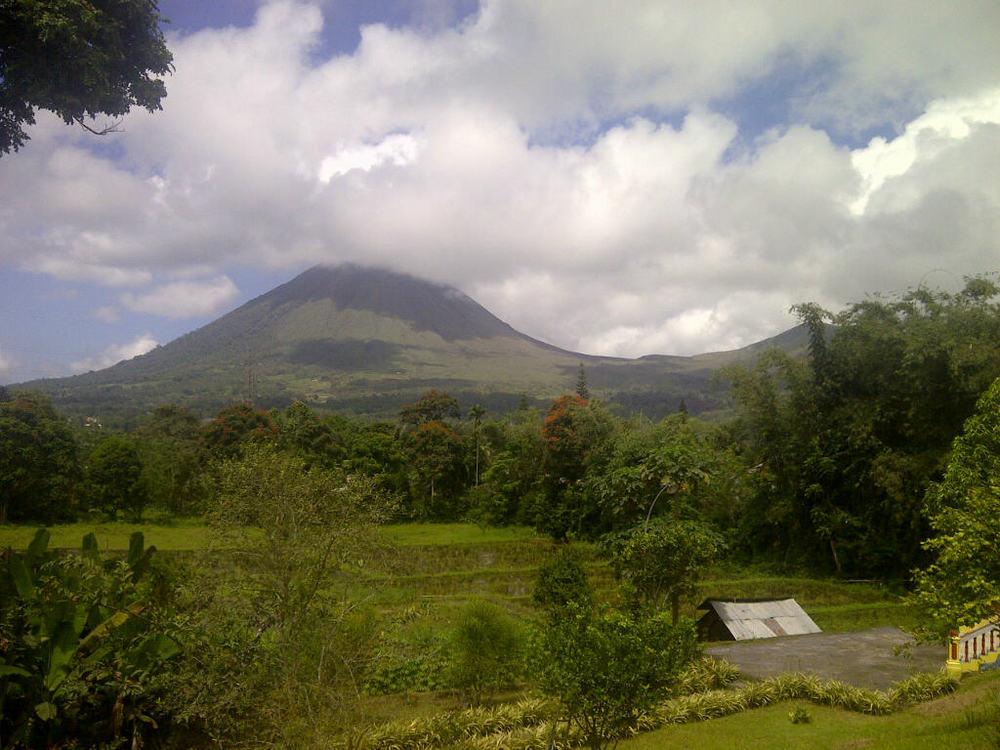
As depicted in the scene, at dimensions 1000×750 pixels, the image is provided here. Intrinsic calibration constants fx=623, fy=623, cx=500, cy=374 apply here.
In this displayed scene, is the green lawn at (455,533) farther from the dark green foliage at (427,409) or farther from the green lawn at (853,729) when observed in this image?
the green lawn at (853,729)

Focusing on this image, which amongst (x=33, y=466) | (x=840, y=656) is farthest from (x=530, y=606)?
(x=33, y=466)

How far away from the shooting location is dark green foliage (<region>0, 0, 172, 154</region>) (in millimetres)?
6594

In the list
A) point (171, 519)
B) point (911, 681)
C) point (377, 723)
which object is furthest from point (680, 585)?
point (171, 519)

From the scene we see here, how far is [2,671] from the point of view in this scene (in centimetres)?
566

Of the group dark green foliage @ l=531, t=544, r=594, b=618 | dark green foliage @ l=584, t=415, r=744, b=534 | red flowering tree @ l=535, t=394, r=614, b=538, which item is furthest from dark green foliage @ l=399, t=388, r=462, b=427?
dark green foliage @ l=531, t=544, r=594, b=618

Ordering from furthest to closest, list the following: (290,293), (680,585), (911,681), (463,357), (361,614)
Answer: (290,293), (463,357), (680,585), (911,681), (361,614)

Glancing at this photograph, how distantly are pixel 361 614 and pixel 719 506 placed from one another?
21616mm

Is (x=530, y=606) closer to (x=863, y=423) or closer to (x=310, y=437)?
(x=863, y=423)

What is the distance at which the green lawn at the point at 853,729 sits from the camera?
6.77m

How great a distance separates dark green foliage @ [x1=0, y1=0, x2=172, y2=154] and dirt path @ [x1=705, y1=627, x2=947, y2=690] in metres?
13.4

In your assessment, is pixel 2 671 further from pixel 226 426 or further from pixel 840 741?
pixel 226 426

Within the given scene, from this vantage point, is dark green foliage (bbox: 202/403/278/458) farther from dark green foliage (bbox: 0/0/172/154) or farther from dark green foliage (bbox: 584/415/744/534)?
dark green foliage (bbox: 0/0/172/154)

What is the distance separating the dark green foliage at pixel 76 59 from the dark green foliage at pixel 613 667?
811cm

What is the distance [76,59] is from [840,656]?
15.8 meters
